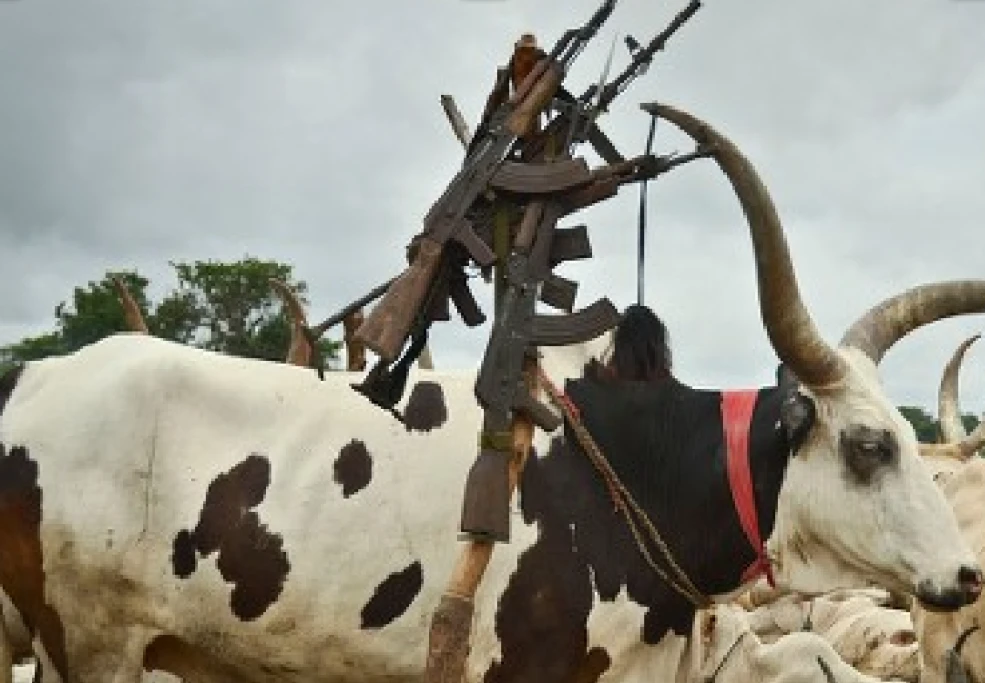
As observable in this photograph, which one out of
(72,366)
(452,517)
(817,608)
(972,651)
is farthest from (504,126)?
(817,608)

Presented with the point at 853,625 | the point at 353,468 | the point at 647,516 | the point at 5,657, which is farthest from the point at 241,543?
the point at 853,625

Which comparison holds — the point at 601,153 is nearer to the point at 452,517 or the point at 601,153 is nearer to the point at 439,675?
the point at 452,517

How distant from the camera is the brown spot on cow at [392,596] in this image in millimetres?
5945

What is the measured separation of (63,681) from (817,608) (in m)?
8.81

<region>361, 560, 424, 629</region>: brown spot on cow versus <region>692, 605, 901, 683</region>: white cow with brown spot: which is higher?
<region>361, 560, 424, 629</region>: brown spot on cow

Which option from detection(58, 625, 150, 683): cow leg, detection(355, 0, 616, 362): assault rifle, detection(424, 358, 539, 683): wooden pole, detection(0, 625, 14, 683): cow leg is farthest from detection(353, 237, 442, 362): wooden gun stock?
detection(0, 625, 14, 683): cow leg

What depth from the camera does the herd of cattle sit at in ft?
18.5

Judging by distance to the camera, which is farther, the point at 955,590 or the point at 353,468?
the point at 353,468

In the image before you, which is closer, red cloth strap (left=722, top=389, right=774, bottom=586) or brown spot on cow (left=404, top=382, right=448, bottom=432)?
red cloth strap (left=722, top=389, right=774, bottom=586)

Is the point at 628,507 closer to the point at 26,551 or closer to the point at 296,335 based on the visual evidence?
the point at 26,551

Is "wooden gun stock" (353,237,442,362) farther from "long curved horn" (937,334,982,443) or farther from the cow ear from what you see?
"long curved horn" (937,334,982,443)

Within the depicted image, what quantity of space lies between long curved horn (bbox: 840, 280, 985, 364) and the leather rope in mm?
1106

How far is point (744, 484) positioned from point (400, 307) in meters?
1.60

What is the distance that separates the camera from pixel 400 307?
17.4 feet
